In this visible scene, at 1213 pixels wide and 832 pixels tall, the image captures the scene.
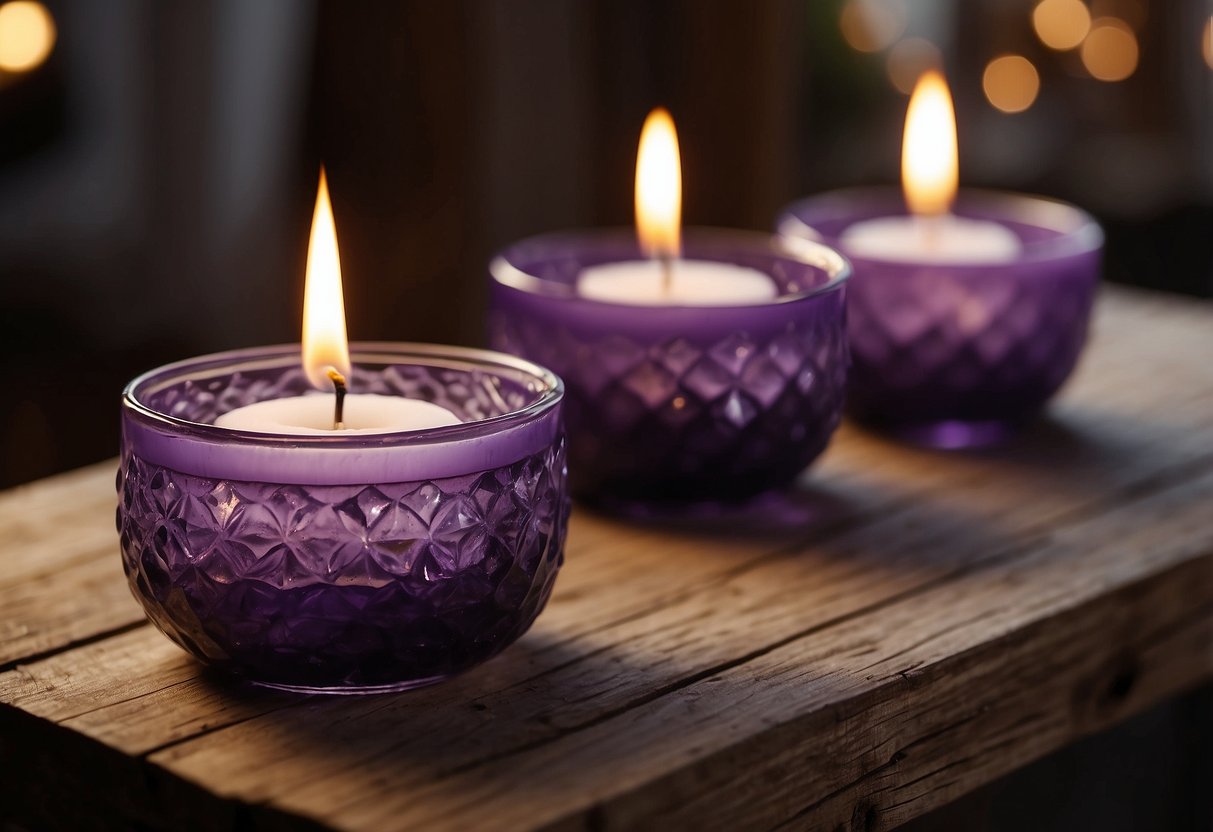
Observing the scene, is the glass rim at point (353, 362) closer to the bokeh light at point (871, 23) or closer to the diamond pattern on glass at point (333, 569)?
the diamond pattern on glass at point (333, 569)

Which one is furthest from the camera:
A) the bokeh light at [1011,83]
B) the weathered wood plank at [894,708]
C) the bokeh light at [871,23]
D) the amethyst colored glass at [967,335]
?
the bokeh light at [1011,83]

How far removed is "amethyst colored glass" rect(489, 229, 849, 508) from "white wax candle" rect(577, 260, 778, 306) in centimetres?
2

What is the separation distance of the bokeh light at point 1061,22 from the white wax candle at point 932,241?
143 centimetres

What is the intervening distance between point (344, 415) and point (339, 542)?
0.08 meters

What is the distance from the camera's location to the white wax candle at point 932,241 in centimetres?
97

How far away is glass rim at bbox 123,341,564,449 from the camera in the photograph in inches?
22.6

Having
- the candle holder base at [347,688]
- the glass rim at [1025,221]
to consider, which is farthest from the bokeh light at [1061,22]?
the candle holder base at [347,688]

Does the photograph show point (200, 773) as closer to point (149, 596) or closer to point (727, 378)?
point (149, 596)

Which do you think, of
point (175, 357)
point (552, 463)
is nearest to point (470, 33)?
point (175, 357)

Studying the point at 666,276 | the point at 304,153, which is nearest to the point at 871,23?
the point at 304,153

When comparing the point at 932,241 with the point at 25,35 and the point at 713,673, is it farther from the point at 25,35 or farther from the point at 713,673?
the point at 25,35

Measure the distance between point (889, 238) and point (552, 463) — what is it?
1.53 feet

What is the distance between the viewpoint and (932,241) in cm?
101

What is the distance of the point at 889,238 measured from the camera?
1.03 meters
